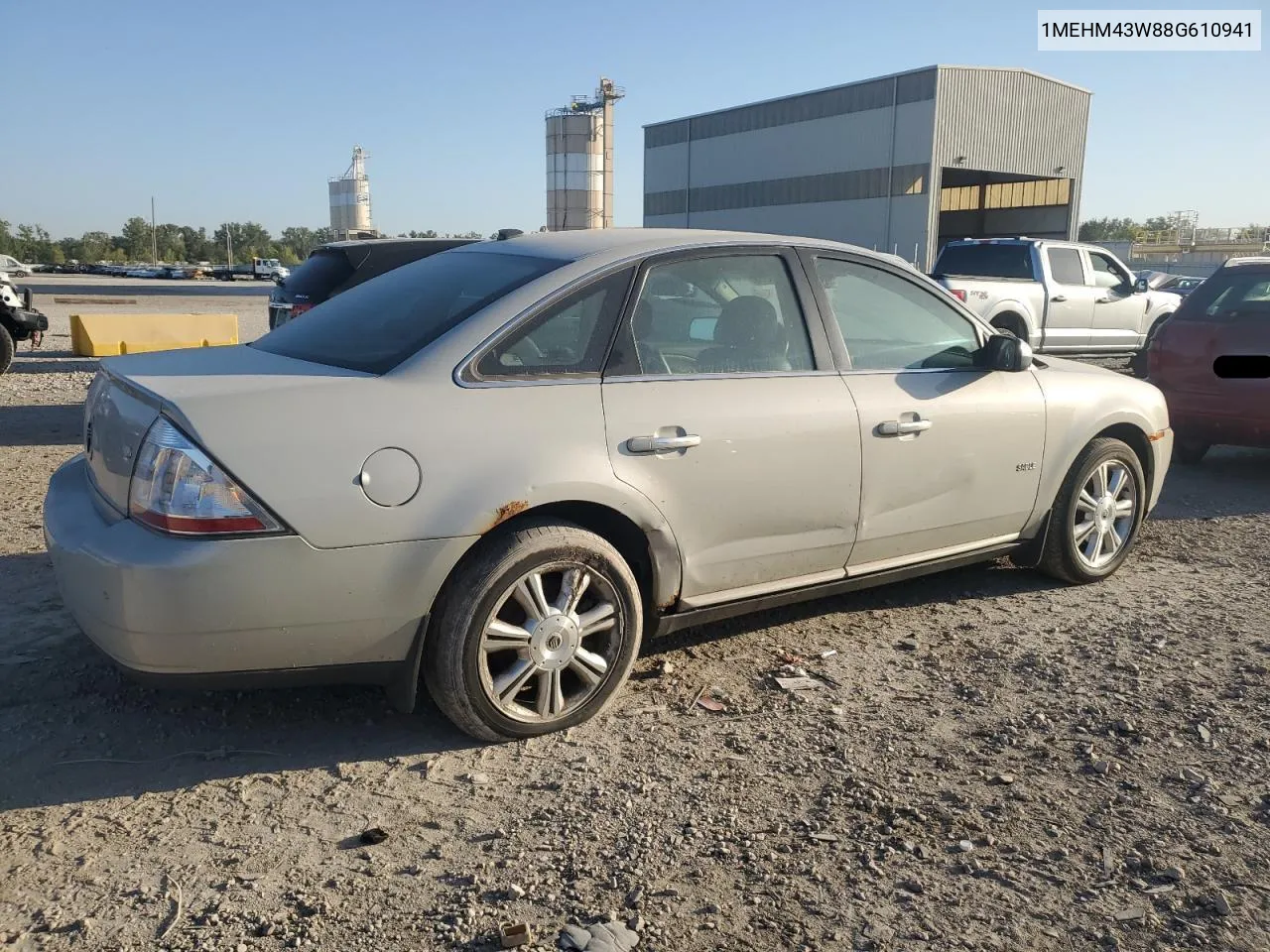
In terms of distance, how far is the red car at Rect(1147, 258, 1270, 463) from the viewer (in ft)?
24.7

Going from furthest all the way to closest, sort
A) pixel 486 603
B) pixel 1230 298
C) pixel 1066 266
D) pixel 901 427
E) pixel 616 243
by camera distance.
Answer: pixel 1066 266 → pixel 1230 298 → pixel 901 427 → pixel 616 243 → pixel 486 603

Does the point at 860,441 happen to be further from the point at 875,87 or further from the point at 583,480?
the point at 875,87

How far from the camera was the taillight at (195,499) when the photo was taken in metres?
2.88

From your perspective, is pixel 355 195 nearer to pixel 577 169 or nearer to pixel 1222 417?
pixel 577 169

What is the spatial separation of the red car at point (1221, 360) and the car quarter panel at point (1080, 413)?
2686mm

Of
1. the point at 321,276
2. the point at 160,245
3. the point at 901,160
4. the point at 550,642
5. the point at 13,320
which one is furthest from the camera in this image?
the point at 160,245

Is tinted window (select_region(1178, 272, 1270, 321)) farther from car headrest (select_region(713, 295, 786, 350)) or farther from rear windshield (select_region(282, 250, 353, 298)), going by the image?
rear windshield (select_region(282, 250, 353, 298))

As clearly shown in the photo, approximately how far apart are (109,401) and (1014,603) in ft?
12.7

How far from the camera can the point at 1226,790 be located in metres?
3.15

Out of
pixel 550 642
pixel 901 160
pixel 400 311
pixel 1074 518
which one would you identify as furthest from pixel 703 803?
pixel 901 160

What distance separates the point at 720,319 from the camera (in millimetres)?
3920

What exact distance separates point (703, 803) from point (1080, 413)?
2915 mm

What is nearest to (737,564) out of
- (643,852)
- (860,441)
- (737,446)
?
(737,446)

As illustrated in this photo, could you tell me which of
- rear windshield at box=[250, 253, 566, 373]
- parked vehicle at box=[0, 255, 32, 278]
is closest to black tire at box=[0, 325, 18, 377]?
parked vehicle at box=[0, 255, 32, 278]
